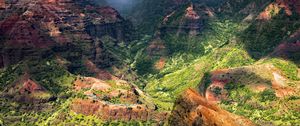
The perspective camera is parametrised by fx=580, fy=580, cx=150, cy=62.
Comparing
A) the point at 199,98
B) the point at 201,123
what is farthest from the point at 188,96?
the point at 201,123

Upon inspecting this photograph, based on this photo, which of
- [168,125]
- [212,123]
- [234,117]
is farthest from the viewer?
[168,125]

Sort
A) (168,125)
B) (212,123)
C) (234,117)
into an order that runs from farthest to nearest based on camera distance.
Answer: (168,125) → (234,117) → (212,123)

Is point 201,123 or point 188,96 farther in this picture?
point 188,96

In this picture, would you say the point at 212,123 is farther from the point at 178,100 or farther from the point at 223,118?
the point at 178,100

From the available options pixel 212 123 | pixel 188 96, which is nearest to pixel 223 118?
pixel 212 123

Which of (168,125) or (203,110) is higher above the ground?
(203,110)

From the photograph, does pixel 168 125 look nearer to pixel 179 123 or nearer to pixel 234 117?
pixel 179 123
